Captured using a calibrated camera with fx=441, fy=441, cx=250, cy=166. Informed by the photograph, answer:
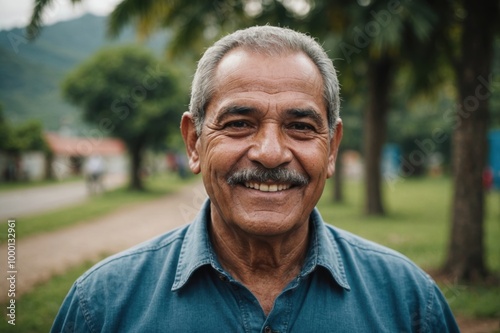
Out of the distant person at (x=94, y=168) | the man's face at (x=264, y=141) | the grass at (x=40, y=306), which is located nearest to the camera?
the man's face at (x=264, y=141)

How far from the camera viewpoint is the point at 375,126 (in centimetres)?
1236

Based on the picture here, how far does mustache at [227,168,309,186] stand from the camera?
188 cm

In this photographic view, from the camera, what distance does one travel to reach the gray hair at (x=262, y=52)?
6.45ft

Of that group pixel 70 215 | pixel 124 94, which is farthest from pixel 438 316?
pixel 124 94

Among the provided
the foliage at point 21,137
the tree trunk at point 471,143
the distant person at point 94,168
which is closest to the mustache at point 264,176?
the tree trunk at point 471,143

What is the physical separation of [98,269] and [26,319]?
364cm

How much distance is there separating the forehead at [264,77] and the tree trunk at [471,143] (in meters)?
4.89

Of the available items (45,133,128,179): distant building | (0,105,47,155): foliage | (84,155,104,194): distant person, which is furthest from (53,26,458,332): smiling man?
(0,105,47,155): foliage

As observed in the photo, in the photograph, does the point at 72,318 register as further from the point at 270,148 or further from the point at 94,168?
the point at 94,168

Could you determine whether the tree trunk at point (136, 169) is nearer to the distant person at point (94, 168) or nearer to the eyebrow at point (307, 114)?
the distant person at point (94, 168)

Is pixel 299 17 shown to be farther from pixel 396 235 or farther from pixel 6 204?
pixel 6 204

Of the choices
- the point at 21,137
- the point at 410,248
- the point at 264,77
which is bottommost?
the point at 410,248

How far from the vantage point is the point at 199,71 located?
6.88 ft

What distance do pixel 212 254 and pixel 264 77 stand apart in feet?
2.66
